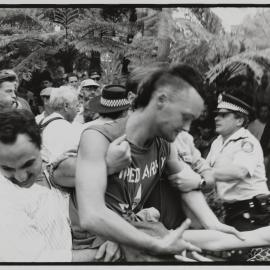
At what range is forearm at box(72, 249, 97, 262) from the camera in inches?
195

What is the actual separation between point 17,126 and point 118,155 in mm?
950

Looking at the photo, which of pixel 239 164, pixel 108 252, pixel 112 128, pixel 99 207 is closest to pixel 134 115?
pixel 112 128

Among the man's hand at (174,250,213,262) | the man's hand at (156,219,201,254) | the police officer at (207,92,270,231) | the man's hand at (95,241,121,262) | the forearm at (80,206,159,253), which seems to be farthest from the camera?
the police officer at (207,92,270,231)

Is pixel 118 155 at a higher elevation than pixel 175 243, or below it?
higher

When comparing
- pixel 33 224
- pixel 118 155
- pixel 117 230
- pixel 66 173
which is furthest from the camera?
pixel 33 224

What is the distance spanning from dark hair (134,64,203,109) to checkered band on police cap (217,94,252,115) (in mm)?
243

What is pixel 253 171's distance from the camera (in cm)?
506

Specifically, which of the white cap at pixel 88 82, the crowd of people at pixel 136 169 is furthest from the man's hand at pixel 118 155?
the white cap at pixel 88 82

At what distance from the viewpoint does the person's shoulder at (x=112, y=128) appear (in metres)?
4.74

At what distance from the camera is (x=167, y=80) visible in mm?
4832

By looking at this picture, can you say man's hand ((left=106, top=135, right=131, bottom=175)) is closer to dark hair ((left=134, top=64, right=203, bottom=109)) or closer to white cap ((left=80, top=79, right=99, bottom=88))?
dark hair ((left=134, top=64, right=203, bottom=109))

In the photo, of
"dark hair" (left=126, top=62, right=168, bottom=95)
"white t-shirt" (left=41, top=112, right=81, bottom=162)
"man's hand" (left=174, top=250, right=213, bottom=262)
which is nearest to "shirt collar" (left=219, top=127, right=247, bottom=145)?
"dark hair" (left=126, top=62, right=168, bottom=95)

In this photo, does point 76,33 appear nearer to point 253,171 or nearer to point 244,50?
point 244,50

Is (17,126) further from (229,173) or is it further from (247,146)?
(247,146)
